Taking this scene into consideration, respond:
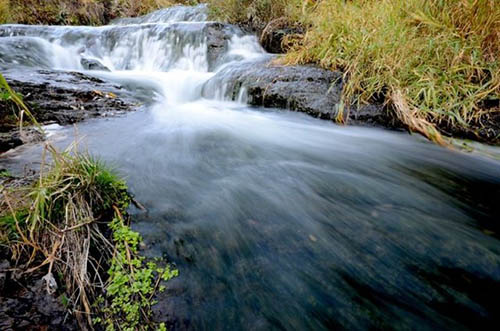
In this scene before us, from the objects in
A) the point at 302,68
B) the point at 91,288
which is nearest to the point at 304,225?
the point at 91,288

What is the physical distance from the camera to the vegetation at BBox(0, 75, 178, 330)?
0.91 m

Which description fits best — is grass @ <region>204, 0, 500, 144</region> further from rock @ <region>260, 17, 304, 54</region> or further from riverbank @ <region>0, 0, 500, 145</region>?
rock @ <region>260, 17, 304, 54</region>

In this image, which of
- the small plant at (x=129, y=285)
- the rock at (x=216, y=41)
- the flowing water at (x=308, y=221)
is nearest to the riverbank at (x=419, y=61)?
the flowing water at (x=308, y=221)

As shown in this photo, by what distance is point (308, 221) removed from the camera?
1.55 meters

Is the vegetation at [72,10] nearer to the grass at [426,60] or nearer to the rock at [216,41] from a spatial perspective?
the rock at [216,41]

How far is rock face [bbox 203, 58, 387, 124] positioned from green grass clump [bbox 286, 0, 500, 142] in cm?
18

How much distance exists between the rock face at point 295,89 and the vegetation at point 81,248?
2.83 m

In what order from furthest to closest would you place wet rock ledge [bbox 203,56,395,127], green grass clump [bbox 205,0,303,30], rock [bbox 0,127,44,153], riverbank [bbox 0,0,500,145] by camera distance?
green grass clump [bbox 205,0,303,30] < wet rock ledge [bbox 203,56,395,127] < riverbank [bbox 0,0,500,145] < rock [bbox 0,127,44,153]

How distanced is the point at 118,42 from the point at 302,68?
5956 mm

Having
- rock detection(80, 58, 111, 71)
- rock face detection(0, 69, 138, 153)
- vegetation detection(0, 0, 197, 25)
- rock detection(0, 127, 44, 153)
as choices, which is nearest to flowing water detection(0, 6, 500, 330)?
rock detection(0, 127, 44, 153)

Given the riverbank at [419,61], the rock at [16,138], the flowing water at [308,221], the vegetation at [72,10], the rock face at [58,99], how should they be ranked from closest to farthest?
the flowing water at [308,221]
the rock at [16,138]
the rock face at [58,99]
the riverbank at [419,61]
the vegetation at [72,10]

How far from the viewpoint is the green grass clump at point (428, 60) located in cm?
272

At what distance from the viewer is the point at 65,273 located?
96 cm

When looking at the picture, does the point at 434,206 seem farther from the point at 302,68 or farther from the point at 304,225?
the point at 302,68
